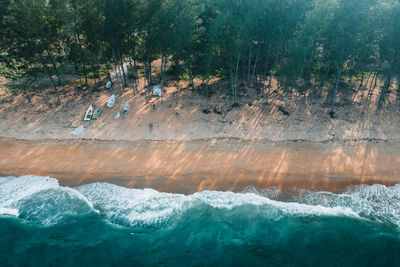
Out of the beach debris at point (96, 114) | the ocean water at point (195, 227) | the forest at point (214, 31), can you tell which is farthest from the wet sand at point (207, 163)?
the forest at point (214, 31)

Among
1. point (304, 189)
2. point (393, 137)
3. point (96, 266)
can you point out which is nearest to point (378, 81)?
point (393, 137)

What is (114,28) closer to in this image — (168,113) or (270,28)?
(168,113)

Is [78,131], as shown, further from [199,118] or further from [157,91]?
[199,118]

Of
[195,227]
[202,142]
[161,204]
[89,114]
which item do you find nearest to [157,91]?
[89,114]

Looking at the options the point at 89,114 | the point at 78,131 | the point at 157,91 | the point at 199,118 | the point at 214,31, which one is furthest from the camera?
the point at 157,91

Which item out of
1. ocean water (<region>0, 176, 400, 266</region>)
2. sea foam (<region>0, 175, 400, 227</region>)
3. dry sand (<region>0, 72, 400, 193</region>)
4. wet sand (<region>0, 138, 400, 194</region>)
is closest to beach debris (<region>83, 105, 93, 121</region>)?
dry sand (<region>0, 72, 400, 193</region>)

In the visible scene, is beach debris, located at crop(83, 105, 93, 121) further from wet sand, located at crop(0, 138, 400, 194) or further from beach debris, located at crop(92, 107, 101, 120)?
wet sand, located at crop(0, 138, 400, 194)

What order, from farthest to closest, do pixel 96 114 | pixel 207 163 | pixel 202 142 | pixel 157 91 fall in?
1. pixel 157 91
2. pixel 96 114
3. pixel 202 142
4. pixel 207 163
